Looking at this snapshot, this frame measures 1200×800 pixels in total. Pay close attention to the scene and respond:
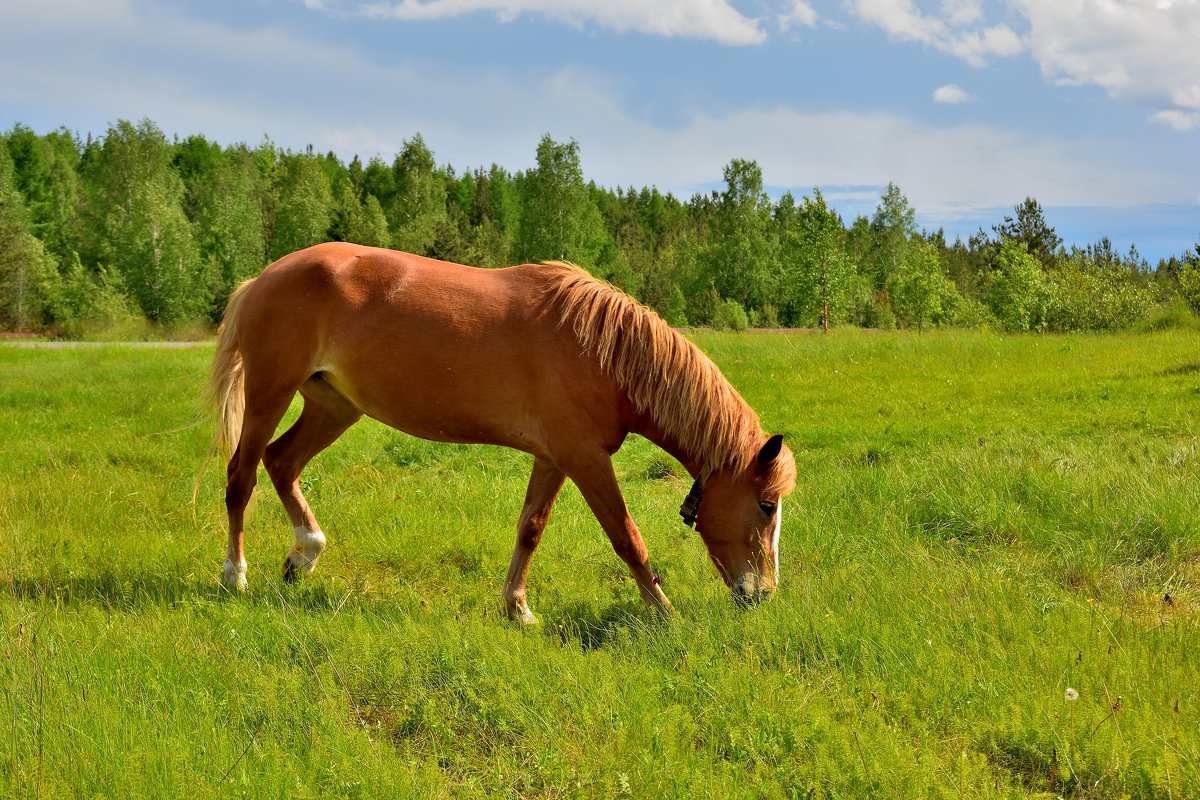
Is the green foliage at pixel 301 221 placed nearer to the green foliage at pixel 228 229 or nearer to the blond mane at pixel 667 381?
the green foliage at pixel 228 229

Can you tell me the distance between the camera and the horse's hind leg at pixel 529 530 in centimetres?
466

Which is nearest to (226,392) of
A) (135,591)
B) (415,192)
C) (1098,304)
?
(135,591)

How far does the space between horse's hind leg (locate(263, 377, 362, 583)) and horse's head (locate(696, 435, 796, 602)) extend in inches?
101

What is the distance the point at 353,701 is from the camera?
3.31m

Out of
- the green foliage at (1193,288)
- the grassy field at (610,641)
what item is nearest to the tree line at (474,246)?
the green foliage at (1193,288)

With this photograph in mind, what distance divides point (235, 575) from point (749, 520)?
3.14m

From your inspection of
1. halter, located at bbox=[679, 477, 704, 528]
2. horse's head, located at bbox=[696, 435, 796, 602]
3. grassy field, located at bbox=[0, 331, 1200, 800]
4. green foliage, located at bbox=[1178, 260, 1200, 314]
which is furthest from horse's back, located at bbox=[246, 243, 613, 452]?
green foliage, located at bbox=[1178, 260, 1200, 314]

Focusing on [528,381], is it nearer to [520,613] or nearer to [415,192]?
[520,613]

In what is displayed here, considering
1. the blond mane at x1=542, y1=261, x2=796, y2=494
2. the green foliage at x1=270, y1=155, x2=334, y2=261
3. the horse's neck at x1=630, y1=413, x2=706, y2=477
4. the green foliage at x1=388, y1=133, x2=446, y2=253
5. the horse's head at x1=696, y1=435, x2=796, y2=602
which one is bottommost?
the horse's head at x1=696, y1=435, x2=796, y2=602

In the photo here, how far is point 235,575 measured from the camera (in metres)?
5.05

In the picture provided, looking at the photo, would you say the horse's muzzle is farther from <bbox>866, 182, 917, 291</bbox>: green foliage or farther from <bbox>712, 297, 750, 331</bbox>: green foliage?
<bbox>866, 182, 917, 291</bbox>: green foliage

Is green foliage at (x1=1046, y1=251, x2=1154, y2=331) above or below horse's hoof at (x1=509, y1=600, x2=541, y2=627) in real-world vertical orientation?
above

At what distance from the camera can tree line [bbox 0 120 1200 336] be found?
3844cm

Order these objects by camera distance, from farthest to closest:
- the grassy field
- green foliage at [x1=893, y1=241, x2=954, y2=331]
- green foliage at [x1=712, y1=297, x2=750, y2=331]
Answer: green foliage at [x1=712, y1=297, x2=750, y2=331] → green foliage at [x1=893, y1=241, x2=954, y2=331] → the grassy field
